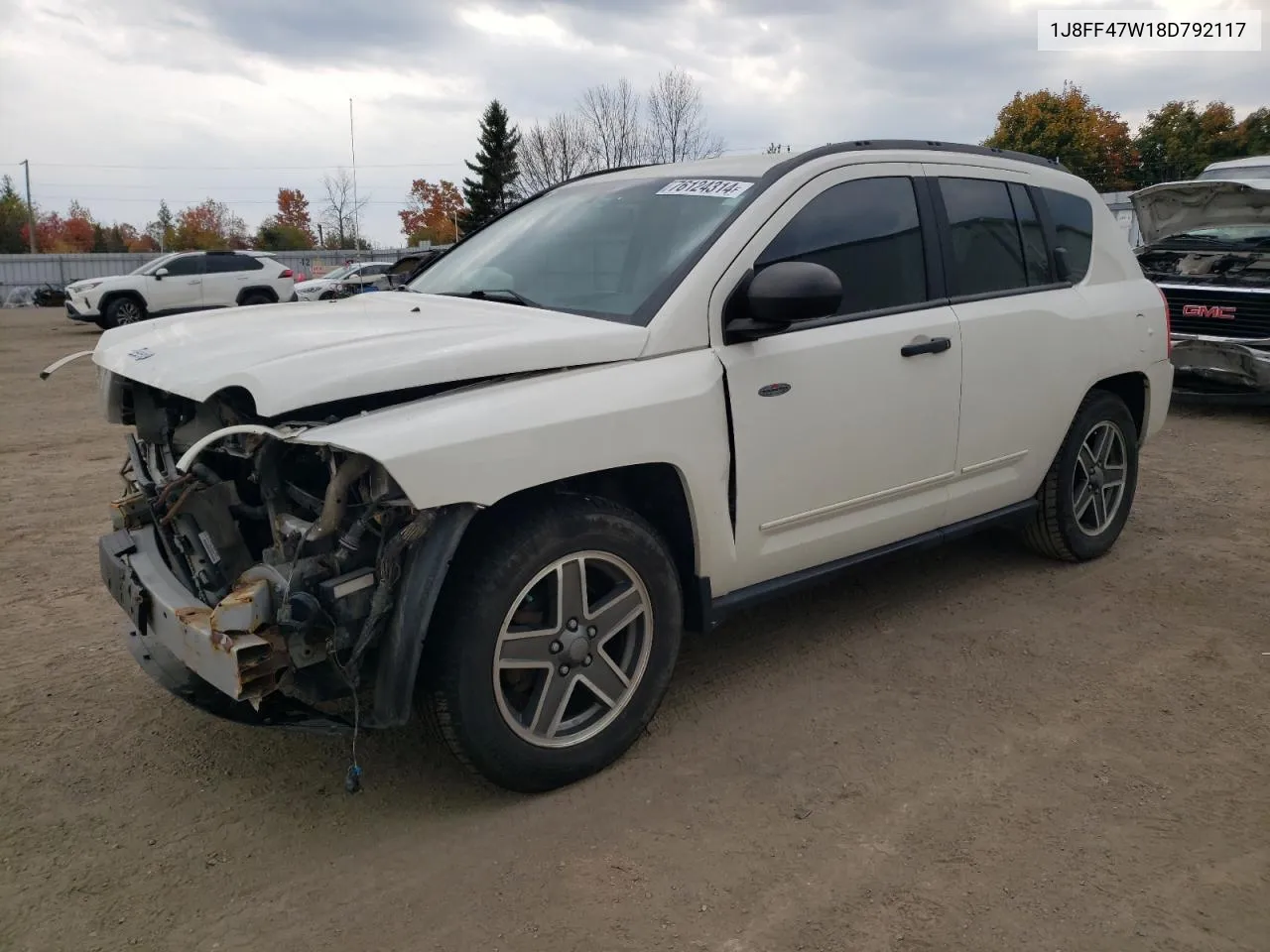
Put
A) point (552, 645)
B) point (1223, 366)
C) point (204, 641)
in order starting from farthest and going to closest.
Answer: point (1223, 366) < point (552, 645) < point (204, 641)

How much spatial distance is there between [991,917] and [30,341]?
22.0 m

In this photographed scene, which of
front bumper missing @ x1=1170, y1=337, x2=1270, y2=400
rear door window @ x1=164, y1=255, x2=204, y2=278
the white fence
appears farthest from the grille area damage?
the white fence

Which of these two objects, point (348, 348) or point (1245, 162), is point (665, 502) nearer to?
point (348, 348)

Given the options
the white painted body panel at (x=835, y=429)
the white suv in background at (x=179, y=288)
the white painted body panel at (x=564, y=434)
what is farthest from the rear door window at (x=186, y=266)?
the white painted body panel at (x=564, y=434)

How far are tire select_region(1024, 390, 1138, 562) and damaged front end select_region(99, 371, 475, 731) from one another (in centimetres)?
319

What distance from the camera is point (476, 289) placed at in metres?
3.79

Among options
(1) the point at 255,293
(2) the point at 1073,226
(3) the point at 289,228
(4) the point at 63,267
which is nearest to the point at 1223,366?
(2) the point at 1073,226

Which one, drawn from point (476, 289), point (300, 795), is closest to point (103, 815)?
point (300, 795)

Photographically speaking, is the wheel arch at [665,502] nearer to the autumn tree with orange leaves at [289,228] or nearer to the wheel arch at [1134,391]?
the wheel arch at [1134,391]

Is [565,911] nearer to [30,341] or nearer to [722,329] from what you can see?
[722,329]

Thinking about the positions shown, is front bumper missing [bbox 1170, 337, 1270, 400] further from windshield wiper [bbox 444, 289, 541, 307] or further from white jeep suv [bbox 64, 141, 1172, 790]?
A: windshield wiper [bbox 444, 289, 541, 307]

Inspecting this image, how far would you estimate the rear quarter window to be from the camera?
15.3ft

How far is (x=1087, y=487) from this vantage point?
4.93 meters

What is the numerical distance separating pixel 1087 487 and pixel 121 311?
806 inches
